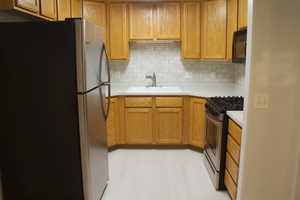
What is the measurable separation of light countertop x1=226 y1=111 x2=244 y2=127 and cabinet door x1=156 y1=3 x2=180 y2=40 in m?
1.83

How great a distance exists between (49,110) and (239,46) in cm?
218

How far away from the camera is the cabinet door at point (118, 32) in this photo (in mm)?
3688

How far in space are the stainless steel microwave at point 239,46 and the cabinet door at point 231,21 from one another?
→ 0.23m

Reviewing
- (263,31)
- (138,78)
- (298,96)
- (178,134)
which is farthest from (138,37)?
(298,96)

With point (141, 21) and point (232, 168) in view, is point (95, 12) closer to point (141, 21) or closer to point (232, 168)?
point (141, 21)

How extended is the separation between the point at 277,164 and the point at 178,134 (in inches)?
73.7

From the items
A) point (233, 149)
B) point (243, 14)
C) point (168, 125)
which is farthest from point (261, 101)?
point (168, 125)

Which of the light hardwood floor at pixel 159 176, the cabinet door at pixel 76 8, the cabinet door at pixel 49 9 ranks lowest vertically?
the light hardwood floor at pixel 159 176

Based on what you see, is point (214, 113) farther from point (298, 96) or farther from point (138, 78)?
point (138, 78)

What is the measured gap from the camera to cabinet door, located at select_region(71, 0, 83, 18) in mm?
3238

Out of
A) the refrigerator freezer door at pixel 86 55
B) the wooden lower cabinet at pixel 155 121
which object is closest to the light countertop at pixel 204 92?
the wooden lower cabinet at pixel 155 121

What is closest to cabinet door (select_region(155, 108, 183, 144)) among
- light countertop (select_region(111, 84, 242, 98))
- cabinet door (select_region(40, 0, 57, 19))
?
light countertop (select_region(111, 84, 242, 98))

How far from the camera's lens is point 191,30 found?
3.71 m

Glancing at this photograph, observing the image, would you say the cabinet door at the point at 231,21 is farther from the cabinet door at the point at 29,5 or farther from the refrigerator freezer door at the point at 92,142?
the cabinet door at the point at 29,5
